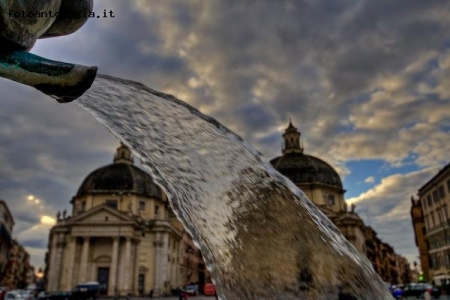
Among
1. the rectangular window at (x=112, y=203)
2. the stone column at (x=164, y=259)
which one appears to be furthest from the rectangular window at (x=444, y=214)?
the rectangular window at (x=112, y=203)

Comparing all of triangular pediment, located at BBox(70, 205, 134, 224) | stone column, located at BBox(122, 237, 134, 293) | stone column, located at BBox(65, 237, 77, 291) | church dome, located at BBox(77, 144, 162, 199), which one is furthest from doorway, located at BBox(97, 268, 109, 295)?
church dome, located at BBox(77, 144, 162, 199)

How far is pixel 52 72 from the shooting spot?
112 inches

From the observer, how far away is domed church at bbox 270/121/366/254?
63.5m

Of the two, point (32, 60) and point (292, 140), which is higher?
point (292, 140)

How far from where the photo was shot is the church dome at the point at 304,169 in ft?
219

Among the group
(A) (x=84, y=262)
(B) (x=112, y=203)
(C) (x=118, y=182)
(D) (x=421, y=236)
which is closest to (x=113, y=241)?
(A) (x=84, y=262)

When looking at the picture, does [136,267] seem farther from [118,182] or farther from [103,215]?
[118,182]

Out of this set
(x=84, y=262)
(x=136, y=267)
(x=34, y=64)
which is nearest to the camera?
(x=34, y=64)

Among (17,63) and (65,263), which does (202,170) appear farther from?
(65,263)

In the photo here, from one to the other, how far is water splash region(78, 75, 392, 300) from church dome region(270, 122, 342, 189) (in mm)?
60171

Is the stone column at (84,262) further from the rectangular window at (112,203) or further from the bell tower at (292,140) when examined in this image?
the bell tower at (292,140)

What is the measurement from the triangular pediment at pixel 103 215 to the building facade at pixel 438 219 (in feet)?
120

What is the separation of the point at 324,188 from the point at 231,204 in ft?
210

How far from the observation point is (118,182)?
60.4 m
